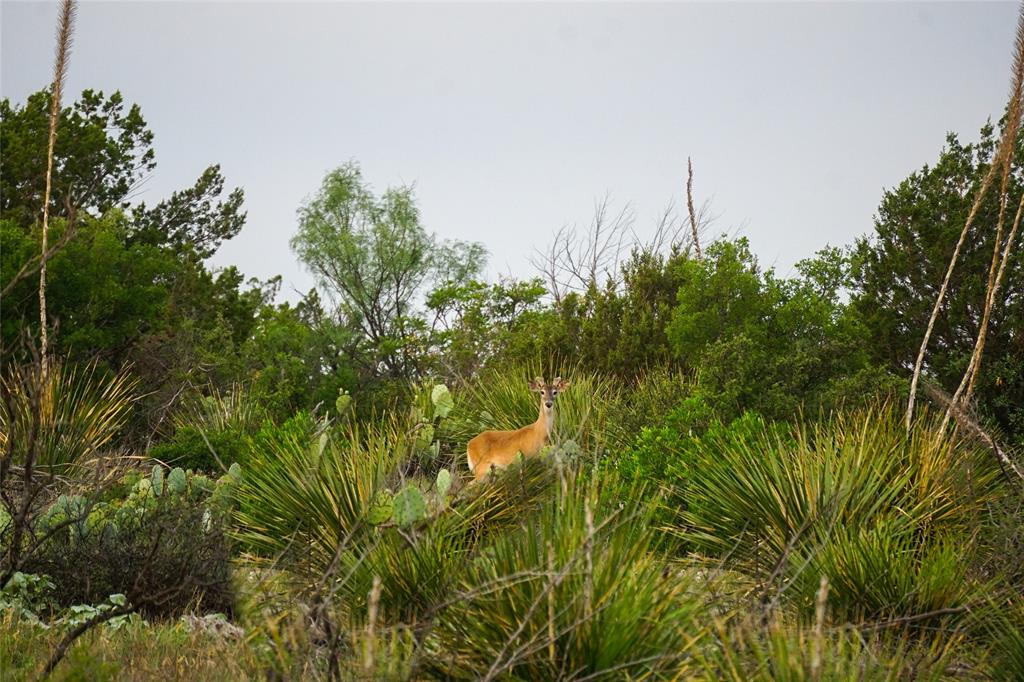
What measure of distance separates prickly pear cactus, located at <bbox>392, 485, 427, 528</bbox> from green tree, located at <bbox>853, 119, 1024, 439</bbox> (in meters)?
9.04

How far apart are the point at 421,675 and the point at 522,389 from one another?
30.6 ft

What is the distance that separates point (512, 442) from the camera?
10.8 meters

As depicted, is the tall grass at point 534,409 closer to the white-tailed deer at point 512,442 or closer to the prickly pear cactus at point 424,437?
the white-tailed deer at point 512,442

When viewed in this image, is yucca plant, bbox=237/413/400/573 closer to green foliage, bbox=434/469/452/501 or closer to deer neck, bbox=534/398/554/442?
green foliage, bbox=434/469/452/501

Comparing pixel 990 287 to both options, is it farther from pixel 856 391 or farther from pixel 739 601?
pixel 739 601

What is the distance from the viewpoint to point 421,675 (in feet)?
16.6

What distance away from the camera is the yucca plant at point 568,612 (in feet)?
15.1

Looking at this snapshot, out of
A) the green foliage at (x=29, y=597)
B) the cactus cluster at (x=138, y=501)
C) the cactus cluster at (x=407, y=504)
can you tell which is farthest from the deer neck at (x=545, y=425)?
the green foliage at (x=29, y=597)

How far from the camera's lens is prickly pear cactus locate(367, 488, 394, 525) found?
7.07m

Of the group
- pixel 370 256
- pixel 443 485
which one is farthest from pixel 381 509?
pixel 370 256

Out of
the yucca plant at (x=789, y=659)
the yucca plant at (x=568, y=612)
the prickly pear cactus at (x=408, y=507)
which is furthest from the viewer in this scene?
the prickly pear cactus at (x=408, y=507)

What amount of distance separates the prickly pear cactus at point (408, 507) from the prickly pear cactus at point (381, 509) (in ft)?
2.28

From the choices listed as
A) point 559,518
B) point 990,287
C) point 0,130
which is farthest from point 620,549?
point 0,130

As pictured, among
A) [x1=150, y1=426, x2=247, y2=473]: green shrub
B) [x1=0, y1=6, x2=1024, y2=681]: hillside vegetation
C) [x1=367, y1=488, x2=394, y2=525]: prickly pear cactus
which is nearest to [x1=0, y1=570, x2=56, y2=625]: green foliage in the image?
[x1=0, y1=6, x2=1024, y2=681]: hillside vegetation
